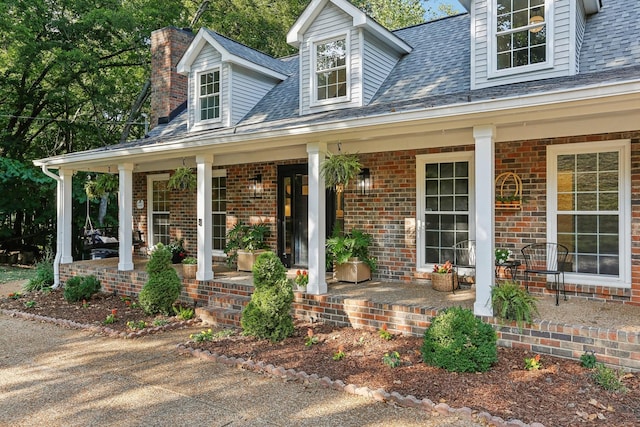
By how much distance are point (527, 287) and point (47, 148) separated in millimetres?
20029

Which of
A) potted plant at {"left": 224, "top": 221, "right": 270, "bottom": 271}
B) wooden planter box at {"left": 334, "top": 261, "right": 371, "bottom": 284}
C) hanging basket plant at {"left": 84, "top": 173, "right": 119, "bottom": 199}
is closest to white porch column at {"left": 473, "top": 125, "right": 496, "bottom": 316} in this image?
wooden planter box at {"left": 334, "top": 261, "right": 371, "bottom": 284}

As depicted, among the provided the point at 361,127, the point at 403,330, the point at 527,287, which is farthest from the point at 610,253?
the point at 361,127

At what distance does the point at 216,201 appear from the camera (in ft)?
32.4

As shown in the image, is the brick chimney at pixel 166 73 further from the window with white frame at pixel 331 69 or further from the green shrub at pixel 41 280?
the window with white frame at pixel 331 69

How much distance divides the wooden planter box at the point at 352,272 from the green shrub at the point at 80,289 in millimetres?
4548

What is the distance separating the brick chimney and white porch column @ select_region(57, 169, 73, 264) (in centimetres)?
290

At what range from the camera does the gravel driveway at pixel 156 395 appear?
357 cm

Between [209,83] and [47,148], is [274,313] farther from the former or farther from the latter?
[47,148]

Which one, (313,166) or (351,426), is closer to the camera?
(351,426)

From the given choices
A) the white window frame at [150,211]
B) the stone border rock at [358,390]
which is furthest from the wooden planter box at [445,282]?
the white window frame at [150,211]

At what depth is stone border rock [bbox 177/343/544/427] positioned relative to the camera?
11.1 feet

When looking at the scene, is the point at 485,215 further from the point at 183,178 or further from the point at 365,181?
the point at 183,178

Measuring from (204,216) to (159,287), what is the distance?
1.37 meters

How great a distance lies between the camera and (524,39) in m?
6.45
